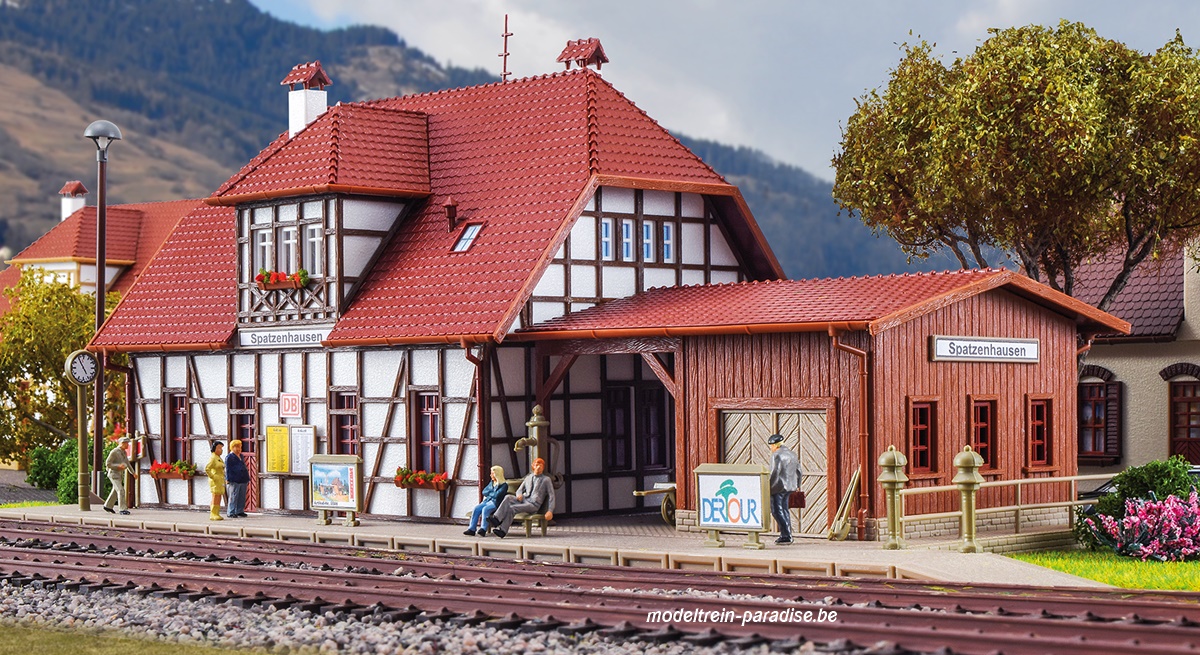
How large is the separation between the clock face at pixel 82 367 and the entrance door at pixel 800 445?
1263cm

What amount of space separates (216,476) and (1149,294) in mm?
18133

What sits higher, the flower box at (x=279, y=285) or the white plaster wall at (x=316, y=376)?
the flower box at (x=279, y=285)

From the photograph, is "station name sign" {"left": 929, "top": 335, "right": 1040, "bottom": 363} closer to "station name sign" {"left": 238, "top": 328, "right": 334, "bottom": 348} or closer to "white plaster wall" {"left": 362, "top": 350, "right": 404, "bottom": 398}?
"white plaster wall" {"left": 362, "top": 350, "right": 404, "bottom": 398}

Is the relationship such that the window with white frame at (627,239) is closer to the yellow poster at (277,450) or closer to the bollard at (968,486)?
the yellow poster at (277,450)

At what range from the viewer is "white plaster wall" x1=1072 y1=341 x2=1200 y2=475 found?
32219 mm

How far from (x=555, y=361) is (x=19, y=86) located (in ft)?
504

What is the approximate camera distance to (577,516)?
2581 cm

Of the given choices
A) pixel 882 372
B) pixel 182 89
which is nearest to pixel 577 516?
pixel 882 372

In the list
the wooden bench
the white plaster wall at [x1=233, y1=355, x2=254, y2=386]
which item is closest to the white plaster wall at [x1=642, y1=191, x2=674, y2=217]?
the wooden bench

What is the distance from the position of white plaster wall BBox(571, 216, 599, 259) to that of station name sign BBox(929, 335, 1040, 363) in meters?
6.02

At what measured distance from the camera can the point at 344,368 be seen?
26859 mm

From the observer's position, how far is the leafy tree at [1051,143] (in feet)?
94.7

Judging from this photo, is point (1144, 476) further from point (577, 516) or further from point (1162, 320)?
point (1162, 320)

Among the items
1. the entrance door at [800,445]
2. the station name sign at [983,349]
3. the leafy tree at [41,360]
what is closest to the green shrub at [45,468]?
the leafy tree at [41,360]
